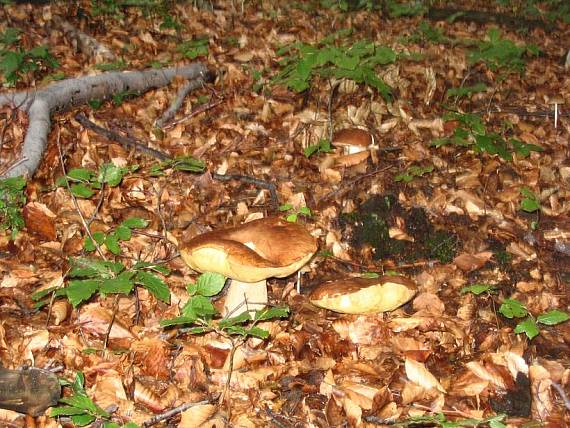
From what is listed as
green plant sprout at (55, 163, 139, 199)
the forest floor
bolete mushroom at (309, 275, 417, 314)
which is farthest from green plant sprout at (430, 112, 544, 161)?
green plant sprout at (55, 163, 139, 199)

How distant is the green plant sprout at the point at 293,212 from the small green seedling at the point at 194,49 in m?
3.04

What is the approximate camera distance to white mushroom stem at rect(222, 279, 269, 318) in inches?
124

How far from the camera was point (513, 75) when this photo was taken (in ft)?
23.3

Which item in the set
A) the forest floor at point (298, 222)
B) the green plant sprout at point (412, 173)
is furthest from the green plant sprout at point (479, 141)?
the green plant sprout at point (412, 173)

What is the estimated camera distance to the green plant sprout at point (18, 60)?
4.80m

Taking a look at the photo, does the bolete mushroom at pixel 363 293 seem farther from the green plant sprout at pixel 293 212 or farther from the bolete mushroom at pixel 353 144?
the bolete mushroom at pixel 353 144

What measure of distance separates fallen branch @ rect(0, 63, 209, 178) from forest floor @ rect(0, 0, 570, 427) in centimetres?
13

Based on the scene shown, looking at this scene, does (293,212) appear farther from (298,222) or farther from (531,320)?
(531,320)

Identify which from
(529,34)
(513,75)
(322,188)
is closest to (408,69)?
(513,75)

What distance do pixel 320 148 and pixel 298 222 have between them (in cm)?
96

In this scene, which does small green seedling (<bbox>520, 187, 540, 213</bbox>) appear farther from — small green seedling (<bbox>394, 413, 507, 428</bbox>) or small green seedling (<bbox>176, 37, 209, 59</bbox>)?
small green seedling (<bbox>176, 37, 209, 59</bbox>)

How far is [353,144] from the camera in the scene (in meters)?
4.69

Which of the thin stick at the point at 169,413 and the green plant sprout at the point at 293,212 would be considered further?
the green plant sprout at the point at 293,212

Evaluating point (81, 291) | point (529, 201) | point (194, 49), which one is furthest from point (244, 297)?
point (194, 49)
